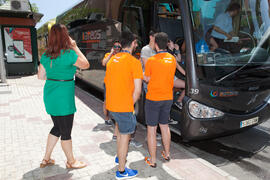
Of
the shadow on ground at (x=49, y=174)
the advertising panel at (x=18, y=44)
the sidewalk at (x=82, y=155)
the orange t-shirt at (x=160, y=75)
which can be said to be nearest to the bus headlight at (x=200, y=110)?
the orange t-shirt at (x=160, y=75)

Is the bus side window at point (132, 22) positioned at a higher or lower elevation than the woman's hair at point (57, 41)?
higher

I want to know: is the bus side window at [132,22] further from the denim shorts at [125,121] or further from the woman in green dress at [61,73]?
the denim shorts at [125,121]

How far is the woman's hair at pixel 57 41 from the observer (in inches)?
114

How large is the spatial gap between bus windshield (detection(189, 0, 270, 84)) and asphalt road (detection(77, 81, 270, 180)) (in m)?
1.31

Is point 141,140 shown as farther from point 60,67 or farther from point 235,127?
point 60,67

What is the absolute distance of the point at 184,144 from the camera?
15.2 ft

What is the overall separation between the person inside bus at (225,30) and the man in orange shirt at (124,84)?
66.4 inches

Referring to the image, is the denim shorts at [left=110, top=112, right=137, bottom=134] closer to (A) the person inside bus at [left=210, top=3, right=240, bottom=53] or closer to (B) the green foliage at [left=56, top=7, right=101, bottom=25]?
(A) the person inside bus at [left=210, top=3, right=240, bottom=53]

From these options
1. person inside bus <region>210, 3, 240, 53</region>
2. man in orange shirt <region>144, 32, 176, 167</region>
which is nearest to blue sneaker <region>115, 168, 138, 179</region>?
man in orange shirt <region>144, 32, 176, 167</region>

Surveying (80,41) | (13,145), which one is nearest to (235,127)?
(13,145)

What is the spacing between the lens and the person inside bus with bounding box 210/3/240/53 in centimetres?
399

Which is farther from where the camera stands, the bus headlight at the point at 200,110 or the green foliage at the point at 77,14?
the green foliage at the point at 77,14

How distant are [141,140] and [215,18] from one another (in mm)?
2498

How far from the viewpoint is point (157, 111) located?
3.43m
